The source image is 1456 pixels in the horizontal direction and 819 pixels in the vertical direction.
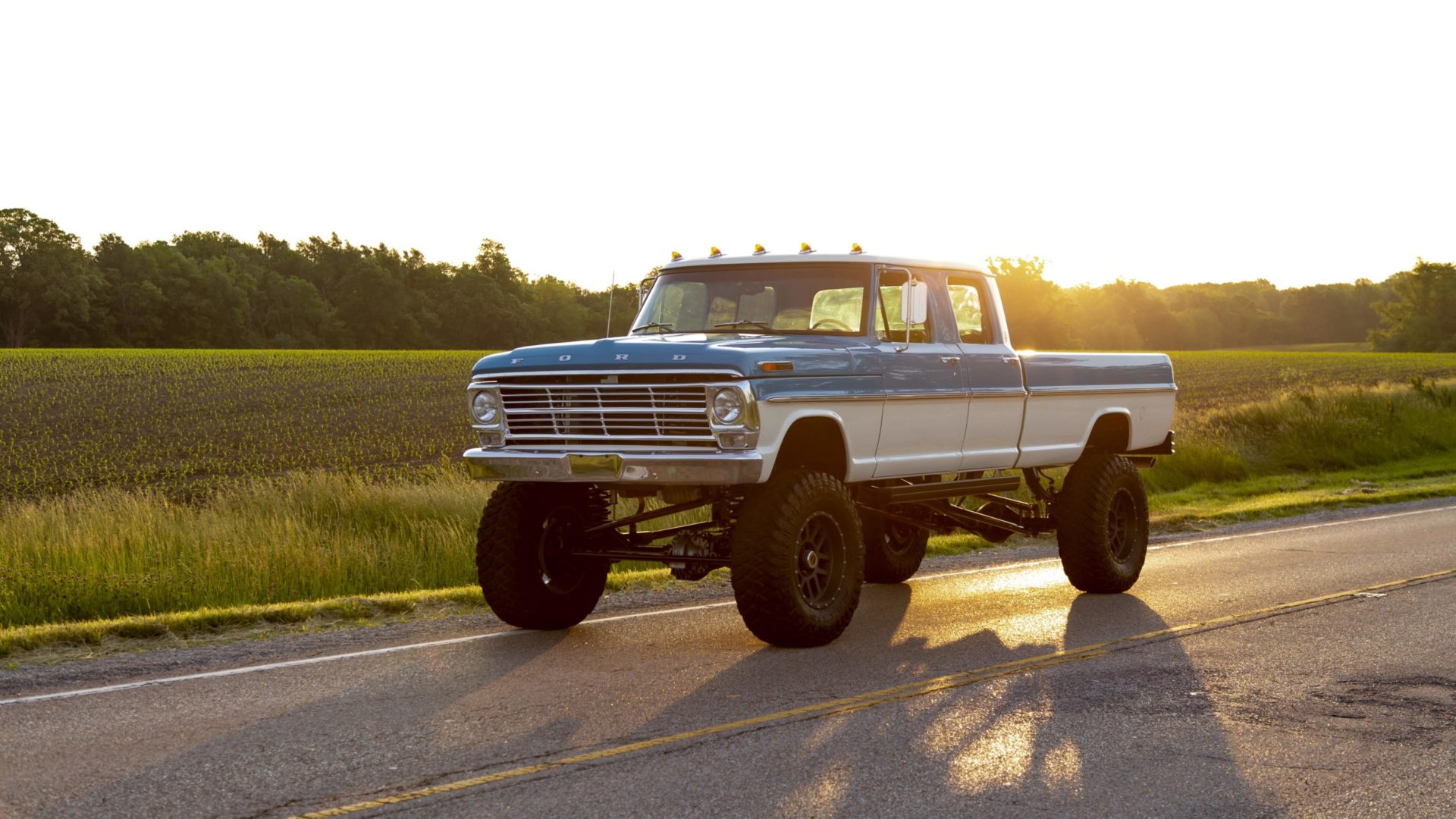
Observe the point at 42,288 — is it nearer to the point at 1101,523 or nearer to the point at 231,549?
the point at 231,549

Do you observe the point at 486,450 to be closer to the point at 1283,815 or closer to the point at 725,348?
the point at 725,348

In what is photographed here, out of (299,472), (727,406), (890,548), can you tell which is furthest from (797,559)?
(299,472)

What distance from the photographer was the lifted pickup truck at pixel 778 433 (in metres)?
8.69

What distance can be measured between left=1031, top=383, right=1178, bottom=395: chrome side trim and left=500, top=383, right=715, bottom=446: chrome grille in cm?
340

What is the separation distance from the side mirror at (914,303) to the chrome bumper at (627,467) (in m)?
1.74

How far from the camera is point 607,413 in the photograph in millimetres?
9055

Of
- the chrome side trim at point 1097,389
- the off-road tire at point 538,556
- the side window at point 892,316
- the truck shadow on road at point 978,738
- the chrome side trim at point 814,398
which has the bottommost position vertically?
the truck shadow on road at point 978,738

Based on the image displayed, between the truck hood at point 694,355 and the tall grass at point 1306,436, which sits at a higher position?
the truck hood at point 694,355

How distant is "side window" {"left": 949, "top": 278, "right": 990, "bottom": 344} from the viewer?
10789 millimetres

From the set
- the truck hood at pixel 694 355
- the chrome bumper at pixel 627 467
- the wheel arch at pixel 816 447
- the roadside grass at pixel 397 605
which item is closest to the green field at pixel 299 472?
the roadside grass at pixel 397 605

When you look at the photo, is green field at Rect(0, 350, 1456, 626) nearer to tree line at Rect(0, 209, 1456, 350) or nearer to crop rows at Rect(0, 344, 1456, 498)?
crop rows at Rect(0, 344, 1456, 498)

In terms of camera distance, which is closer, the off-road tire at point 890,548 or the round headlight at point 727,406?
the round headlight at point 727,406

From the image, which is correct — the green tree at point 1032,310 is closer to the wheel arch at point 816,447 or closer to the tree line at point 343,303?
the tree line at point 343,303

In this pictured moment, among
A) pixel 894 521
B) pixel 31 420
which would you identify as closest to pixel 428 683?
pixel 894 521
